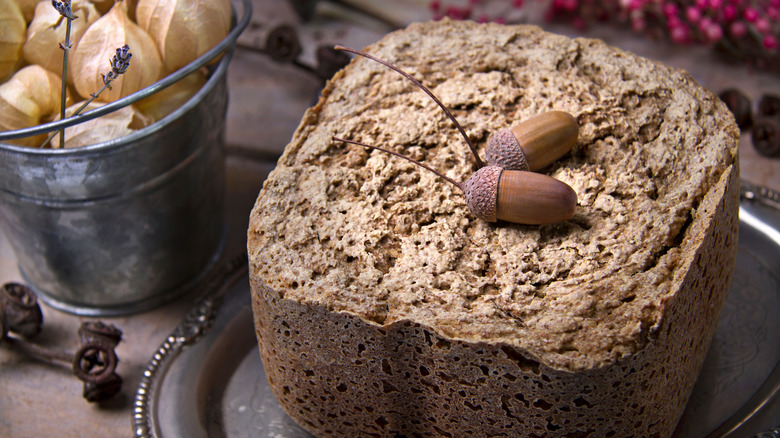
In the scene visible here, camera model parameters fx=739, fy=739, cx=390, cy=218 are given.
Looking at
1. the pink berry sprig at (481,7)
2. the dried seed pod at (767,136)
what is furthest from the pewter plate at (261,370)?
the pink berry sprig at (481,7)

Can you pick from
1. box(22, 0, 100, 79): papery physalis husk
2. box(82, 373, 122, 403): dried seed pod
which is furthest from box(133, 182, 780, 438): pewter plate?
box(22, 0, 100, 79): papery physalis husk

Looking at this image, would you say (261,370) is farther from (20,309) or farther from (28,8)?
(28,8)

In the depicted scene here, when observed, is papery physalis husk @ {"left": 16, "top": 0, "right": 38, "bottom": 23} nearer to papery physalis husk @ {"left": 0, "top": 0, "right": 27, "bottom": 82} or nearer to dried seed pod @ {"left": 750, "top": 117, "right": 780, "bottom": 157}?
papery physalis husk @ {"left": 0, "top": 0, "right": 27, "bottom": 82}

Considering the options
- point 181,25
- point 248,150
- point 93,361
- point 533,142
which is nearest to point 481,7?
point 248,150

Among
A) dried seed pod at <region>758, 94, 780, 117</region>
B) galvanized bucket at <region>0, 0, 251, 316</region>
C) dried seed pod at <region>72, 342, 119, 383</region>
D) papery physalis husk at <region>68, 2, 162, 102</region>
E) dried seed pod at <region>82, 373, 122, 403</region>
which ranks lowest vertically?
dried seed pod at <region>82, 373, 122, 403</region>

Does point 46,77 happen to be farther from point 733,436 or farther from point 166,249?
point 733,436

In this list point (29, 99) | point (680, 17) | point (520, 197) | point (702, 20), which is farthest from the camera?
point (680, 17)

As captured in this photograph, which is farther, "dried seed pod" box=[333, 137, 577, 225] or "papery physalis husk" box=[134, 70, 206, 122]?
"papery physalis husk" box=[134, 70, 206, 122]

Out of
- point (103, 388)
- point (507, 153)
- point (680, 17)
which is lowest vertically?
A: point (103, 388)

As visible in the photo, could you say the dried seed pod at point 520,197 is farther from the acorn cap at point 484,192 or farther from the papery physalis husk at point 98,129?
the papery physalis husk at point 98,129
